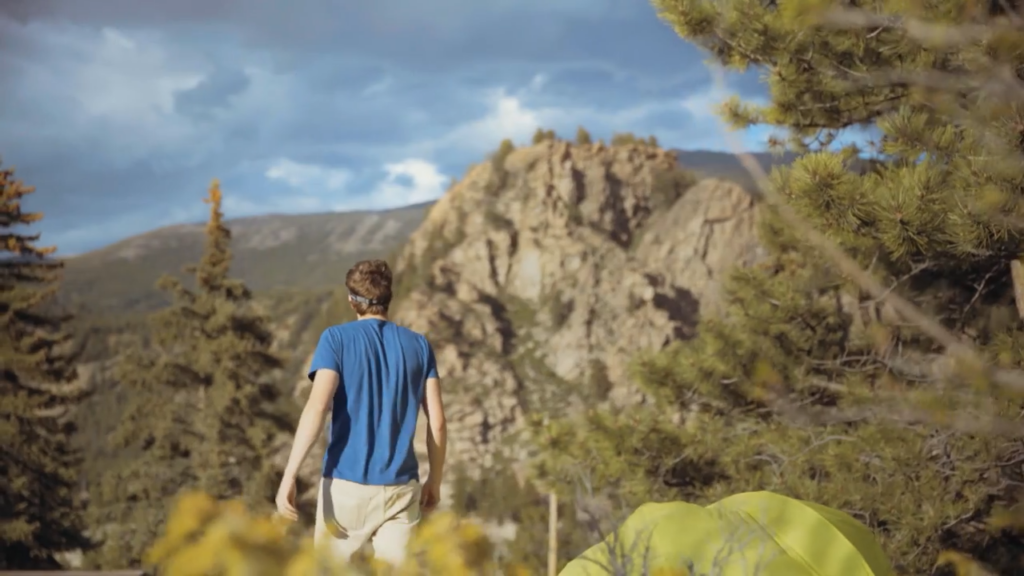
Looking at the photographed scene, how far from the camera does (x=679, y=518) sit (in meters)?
2.47

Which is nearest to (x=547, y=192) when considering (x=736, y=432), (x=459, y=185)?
(x=459, y=185)

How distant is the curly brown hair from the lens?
3164mm

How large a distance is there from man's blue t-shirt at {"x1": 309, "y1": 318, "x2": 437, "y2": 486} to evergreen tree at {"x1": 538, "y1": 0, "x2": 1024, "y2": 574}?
9.13 feet

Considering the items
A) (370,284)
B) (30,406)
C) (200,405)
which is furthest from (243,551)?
(200,405)

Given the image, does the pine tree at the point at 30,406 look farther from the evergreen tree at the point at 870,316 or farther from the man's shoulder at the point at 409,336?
the man's shoulder at the point at 409,336

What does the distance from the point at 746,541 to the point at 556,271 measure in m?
94.6

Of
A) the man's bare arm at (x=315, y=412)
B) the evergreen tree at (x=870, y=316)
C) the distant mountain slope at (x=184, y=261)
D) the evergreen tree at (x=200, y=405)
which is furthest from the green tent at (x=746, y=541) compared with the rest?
the distant mountain slope at (x=184, y=261)

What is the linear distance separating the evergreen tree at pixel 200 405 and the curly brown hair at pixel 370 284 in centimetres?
2269

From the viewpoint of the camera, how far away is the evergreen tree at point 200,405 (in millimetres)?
26031

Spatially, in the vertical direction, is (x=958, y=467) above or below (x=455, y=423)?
above

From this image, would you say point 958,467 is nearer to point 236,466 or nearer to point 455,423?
point 236,466

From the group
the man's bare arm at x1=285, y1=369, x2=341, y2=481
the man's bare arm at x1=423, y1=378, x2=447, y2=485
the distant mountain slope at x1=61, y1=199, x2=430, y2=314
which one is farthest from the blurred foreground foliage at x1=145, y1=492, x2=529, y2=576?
the distant mountain slope at x1=61, y1=199, x2=430, y2=314

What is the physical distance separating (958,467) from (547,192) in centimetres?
9528

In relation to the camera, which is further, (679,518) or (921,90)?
(921,90)
